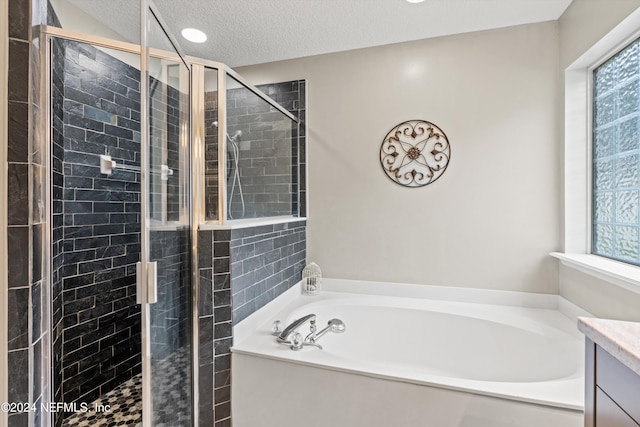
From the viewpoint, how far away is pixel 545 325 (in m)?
1.80

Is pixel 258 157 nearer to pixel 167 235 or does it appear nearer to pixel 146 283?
pixel 167 235

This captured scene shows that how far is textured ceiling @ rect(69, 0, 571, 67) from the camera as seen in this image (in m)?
1.83

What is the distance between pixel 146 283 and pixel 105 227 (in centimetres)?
122

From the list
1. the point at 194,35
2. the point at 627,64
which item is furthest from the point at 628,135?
the point at 194,35

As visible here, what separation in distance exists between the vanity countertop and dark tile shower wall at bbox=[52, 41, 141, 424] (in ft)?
7.46

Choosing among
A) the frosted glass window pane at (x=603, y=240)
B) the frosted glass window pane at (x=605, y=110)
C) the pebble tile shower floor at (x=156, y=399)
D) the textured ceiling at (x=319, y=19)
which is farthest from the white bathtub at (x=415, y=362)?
the textured ceiling at (x=319, y=19)

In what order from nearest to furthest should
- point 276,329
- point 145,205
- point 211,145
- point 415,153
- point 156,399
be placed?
1. point 145,205
2. point 156,399
3. point 211,145
4. point 276,329
5. point 415,153

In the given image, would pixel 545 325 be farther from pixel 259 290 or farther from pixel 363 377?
pixel 259 290

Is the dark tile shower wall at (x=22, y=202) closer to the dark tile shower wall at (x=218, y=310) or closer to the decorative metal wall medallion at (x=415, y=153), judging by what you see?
the dark tile shower wall at (x=218, y=310)

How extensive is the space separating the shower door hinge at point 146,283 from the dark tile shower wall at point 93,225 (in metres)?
0.91

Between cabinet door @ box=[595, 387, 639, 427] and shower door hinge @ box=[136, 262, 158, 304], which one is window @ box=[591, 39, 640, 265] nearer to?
cabinet door @ box=[595, 387, 639, 427]

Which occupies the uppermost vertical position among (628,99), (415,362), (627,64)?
(627,64)

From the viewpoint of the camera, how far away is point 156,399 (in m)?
1.20

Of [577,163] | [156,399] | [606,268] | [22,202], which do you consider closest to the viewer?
[22,202]
